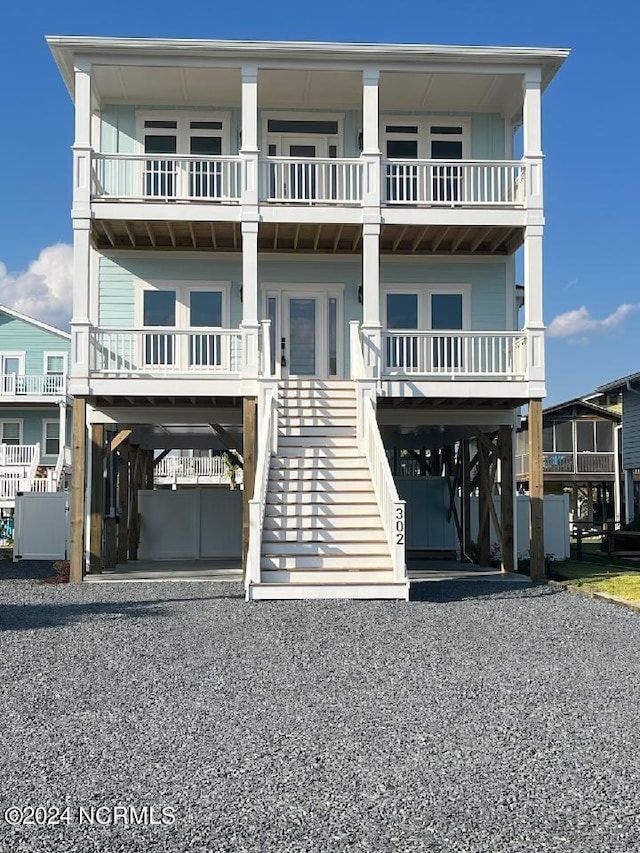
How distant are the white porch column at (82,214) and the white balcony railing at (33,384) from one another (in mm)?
22711

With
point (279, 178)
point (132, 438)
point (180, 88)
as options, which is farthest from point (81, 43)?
point (132, 438)

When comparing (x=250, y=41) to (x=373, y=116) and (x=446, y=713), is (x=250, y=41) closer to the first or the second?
(x=373, y=116)

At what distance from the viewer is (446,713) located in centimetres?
702

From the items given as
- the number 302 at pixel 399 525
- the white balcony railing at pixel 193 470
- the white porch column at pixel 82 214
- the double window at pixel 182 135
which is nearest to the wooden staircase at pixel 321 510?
the number 302 at pixel 399 525

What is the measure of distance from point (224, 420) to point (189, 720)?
39.2 feet

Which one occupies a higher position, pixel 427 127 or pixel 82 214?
pixel 427 127

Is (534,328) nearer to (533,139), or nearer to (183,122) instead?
(533,139)

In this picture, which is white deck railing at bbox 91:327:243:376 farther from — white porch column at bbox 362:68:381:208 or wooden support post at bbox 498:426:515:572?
wooden support post at bbox 498:426:515:572

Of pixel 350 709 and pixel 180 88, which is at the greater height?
pixel 180 88

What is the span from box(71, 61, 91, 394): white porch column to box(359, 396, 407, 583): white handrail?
4.81 m

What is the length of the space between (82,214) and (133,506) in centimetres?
886

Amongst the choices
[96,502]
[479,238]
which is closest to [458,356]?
[479,238]

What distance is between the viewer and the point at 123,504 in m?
21.4

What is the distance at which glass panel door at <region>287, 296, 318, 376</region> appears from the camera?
19375mm
